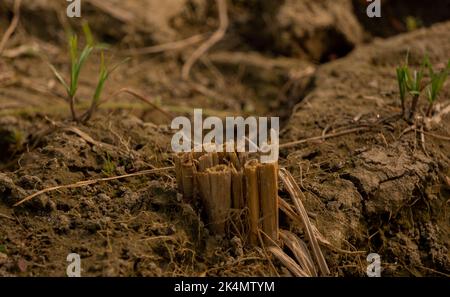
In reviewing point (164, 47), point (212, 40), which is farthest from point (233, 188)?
point (212, 40)

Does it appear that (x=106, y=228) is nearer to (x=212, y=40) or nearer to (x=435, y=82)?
(x=435, y=82)

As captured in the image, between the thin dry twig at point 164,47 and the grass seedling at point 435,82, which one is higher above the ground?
the thin dry twig at point 164,47

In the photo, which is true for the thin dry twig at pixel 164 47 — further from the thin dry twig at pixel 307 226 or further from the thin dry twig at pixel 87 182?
the thin dry twig at pixel 307 226

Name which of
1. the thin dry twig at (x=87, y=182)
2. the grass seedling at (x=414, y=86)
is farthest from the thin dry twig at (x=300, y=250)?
the grass seedling at (x=414, y=86)

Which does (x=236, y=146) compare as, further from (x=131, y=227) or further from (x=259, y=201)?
(x=131, y=227)

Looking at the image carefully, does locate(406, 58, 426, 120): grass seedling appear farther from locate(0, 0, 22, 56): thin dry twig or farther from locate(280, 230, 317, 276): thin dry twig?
locate(0, 0, 22, 56): thin dry twig

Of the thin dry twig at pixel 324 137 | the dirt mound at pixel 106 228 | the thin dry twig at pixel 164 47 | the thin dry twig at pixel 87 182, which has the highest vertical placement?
the thin dry twig at pixel 164 47
